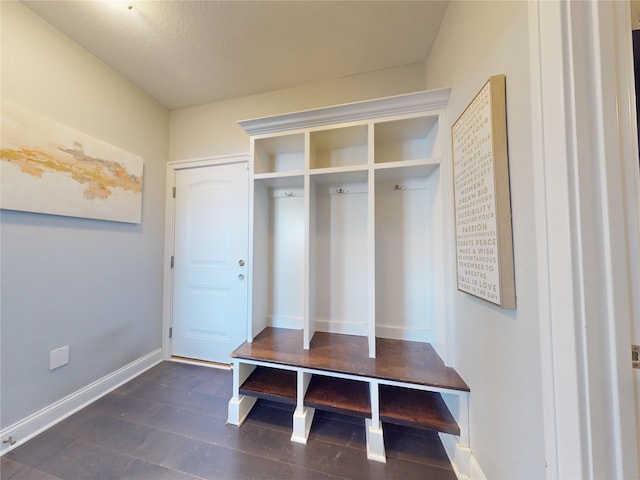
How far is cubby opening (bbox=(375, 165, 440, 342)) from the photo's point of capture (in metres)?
1.69

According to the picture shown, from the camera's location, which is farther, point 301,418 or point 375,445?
point 301,418

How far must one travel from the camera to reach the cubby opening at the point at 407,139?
152 cm

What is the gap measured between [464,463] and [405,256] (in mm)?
1186

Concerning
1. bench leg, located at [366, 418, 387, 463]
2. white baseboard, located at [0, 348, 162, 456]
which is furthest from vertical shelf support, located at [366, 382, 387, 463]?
white baseboard, located at [0, 348, 162, 456]

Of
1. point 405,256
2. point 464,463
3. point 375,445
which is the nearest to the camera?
point 464,463

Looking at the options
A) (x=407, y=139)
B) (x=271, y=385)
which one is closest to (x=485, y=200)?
(x=407, y=139)

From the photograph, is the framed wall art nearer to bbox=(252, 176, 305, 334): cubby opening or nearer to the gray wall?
bbox=(252, 176, 305, 334): cubby opening

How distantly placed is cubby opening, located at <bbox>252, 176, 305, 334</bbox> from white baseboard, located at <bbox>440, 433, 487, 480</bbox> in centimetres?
124

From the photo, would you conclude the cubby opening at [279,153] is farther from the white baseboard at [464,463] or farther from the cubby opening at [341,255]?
the white baseboard at [464,463]

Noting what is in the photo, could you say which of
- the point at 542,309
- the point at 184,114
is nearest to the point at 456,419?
the point at 542,309

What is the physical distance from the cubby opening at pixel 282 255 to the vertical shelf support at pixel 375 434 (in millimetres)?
840

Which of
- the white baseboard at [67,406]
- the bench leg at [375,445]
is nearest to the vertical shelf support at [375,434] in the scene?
the bench leg at [375,445]

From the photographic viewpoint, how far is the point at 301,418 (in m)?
1.37

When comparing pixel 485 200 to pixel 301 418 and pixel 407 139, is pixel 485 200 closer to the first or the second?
pixel 407 139
